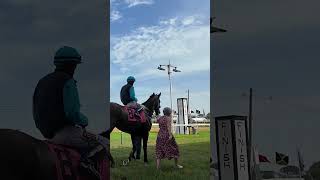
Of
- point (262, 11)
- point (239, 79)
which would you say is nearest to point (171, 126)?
point (239, 79)

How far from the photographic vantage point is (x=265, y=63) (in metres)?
3.73

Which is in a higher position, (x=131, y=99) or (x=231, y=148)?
(x=131, y=99)

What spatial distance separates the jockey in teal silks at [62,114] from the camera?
2975 millimetres

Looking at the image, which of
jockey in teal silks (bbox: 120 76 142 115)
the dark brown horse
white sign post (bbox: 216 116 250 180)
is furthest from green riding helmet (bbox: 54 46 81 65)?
white sign post (bbox: 216 116 250 180)

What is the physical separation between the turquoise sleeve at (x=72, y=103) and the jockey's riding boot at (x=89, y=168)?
9.5 inches

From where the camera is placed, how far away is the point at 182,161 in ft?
12.1

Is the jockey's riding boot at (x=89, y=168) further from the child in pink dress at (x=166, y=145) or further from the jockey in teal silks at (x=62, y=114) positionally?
the child in pink dress at (x=166, y=145)

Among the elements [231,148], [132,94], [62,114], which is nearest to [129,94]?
[132,94]

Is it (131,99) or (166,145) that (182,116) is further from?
(131,99)

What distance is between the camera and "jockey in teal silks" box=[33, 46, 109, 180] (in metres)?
2.97

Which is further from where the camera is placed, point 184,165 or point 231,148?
point 184,165

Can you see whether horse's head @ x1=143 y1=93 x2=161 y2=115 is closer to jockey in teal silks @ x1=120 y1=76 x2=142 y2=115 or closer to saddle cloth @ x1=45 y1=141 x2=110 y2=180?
jockey in teal silks @ x1=120 y1=76 x2=142 y2=115

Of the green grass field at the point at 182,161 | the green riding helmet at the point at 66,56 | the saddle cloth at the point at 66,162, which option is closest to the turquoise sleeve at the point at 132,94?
the green grass field at the point at 182,161

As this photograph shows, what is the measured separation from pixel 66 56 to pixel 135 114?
2.99ft
